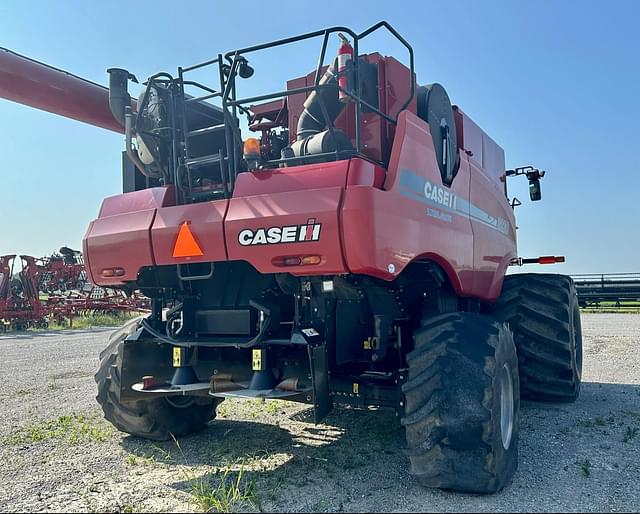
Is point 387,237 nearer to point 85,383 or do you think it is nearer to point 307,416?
point 307,416

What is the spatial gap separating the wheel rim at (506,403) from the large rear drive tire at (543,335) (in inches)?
80.1

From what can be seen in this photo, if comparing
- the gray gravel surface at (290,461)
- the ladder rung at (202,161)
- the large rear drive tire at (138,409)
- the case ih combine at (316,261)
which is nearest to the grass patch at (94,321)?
the gray gravel surface at (290,461)

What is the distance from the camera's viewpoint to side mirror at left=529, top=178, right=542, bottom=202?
726cm

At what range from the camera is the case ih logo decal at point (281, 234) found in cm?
329

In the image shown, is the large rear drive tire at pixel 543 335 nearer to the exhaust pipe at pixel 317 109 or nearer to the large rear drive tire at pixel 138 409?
the exhaust pipe at pixel 317 109

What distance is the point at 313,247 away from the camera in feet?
10.8

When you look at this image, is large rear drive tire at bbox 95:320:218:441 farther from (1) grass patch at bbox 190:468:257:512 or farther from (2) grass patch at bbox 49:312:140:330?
(2) grass patch at bbox 49:312:140:330

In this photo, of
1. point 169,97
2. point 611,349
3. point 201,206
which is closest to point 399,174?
point 201,206

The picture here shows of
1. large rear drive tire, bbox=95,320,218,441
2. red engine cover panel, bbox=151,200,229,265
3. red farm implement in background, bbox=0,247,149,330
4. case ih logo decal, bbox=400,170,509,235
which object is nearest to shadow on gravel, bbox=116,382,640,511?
large rear drive tire, bbox=95,320,218,441

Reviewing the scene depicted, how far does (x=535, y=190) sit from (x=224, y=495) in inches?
221

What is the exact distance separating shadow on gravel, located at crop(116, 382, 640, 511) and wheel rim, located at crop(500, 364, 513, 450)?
0.28 meters

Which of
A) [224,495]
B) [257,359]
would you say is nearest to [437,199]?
[257,359]

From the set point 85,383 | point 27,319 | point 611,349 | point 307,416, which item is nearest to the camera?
point 307,416

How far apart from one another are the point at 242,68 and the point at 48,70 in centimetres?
271
